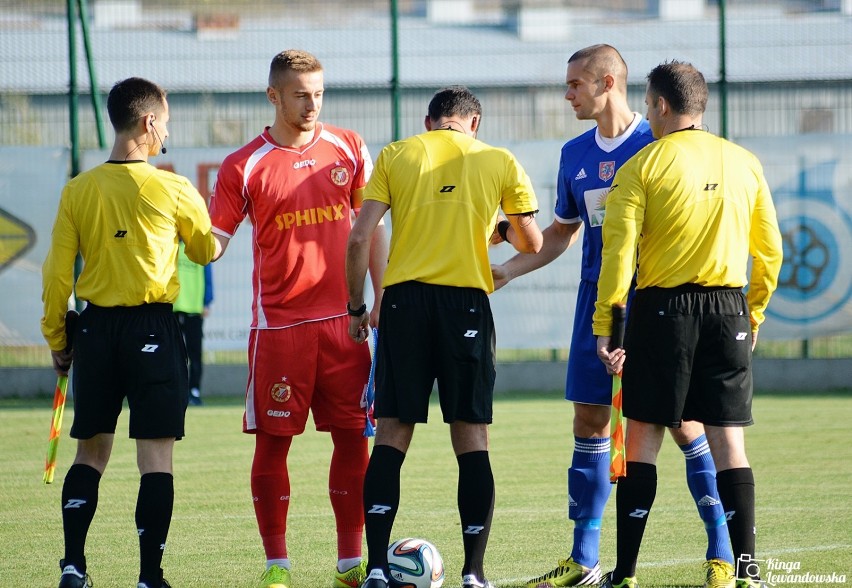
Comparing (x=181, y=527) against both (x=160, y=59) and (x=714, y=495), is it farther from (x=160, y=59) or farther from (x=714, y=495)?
(x=160, y=59)

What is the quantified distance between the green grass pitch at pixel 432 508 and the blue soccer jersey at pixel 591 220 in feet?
2.95

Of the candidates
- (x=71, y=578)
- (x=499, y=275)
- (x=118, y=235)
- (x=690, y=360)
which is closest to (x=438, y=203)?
(x=499, y=275)

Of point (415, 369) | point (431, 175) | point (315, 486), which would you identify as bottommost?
point (315, 486)

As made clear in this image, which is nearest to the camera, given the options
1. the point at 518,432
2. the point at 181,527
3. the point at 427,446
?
the point at 181,527

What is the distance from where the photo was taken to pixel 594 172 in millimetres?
5660

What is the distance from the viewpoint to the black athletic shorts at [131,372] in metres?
5.05

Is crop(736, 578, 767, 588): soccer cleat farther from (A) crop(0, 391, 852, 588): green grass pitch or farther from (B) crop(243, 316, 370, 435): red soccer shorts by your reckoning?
(B) crop(243, 316, 370, 435): red soccer shorts

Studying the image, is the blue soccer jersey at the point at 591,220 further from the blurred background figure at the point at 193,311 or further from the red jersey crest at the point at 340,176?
the blurred background figure at the point at 193,311

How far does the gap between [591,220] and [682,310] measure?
3.09 ft

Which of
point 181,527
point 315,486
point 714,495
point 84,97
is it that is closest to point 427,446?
point 315,486

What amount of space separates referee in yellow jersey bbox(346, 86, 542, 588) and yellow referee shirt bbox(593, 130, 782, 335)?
44 cm

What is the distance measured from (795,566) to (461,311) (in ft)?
6.59

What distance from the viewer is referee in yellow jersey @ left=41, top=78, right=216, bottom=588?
5062mm

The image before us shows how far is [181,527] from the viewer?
21.8ft
